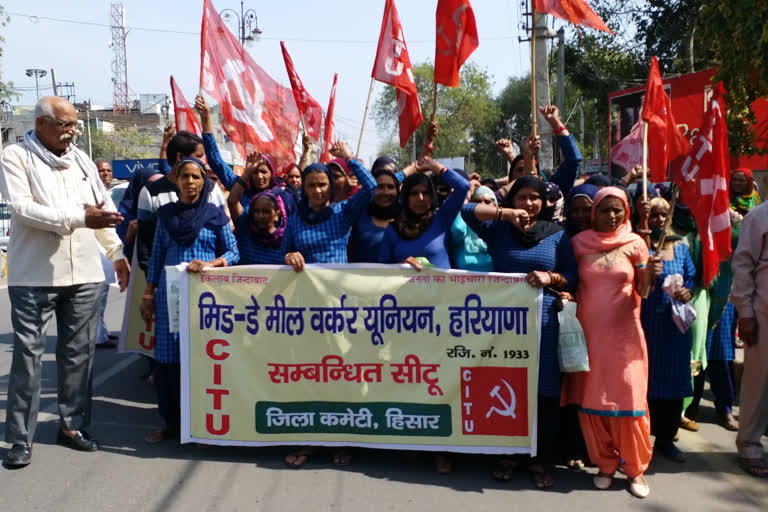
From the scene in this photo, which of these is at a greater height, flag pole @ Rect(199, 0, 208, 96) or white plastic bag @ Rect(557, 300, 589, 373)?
flag pole @ Rect(199, 0, 208, 96)

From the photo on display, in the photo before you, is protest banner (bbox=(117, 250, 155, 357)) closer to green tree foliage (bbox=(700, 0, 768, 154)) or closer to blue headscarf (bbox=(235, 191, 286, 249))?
blue headscarf (bbox=(235, 191, 286, 249))

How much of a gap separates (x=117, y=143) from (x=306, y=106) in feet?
144

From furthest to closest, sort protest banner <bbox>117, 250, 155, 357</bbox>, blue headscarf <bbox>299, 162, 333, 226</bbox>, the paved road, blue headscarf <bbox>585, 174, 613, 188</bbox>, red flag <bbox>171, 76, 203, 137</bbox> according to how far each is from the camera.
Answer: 1. red flag <bbox>171, 76, 203, 137</bbox>
2. protest banner <bbox>117, 250, 155, 357</bbox>
3. blue headscarf <bbox>585, 174, 613, 188</bbox>
4. blue headscarf <bbox>299, 162, 333, 226</bbox>
5. the paved road

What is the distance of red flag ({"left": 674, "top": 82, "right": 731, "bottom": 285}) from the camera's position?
163 inches

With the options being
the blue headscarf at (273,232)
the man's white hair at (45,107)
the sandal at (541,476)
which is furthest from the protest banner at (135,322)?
the sandal at (541,476)

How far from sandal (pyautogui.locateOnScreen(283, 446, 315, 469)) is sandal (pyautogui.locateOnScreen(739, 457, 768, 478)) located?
2.60 metres

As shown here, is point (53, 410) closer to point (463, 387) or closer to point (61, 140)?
point (61, 140)

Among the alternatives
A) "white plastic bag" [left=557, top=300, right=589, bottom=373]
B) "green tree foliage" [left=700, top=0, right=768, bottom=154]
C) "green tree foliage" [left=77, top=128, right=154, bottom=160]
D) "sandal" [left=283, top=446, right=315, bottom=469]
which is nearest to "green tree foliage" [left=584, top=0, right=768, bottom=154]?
"green tree foliage" [left=700, top=0, right=768, bottom=154]

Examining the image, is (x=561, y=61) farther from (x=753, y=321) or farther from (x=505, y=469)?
(x=505, y=469)

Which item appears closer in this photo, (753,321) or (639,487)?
(639,487)

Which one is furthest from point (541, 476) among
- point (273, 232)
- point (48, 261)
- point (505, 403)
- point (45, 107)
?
point (45, 107)

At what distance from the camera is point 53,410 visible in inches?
207

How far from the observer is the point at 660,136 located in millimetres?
4492

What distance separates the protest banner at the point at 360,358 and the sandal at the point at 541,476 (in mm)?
108
